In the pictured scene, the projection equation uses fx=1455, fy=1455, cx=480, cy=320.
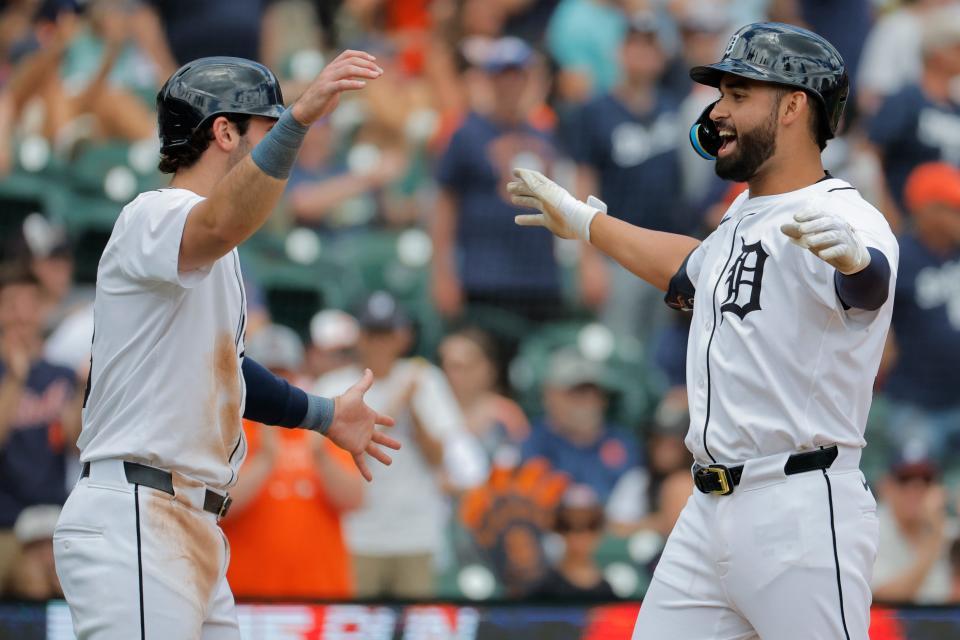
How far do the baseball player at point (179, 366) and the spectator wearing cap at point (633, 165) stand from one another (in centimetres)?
435

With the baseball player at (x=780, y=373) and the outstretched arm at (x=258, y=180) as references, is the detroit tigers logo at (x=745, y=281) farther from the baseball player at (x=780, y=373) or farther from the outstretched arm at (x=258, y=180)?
the outstretched arm at (x=258, y=180)

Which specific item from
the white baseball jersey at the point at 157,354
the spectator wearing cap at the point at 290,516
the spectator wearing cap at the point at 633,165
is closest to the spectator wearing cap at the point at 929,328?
the spectator wearing cap at the point at 633,165

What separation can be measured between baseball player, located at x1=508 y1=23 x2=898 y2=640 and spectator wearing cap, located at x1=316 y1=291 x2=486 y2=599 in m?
3.00

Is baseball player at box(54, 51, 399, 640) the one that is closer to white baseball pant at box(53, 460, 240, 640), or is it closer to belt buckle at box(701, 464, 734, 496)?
white baseball pant at box(53, 460, 240, 640)

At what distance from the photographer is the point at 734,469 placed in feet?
11.8

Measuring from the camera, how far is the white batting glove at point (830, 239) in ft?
10.6

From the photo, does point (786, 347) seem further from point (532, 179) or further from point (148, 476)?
point (148, 476)

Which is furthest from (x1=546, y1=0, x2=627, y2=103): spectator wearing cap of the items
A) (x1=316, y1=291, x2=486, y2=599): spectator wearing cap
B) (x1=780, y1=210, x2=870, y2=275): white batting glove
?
(x1=780, y1=210, x2=870, y2=275): white batting glove

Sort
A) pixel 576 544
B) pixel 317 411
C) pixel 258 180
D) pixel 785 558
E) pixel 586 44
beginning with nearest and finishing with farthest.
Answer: pixel 258 180 < pixel 785 558 < pixel 317 411 < pixel 576 544 < pixel 586 44

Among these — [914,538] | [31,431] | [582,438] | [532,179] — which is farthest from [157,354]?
[914,538]

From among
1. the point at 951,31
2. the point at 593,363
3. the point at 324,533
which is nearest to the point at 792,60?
the point at 324,533

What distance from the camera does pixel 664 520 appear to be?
22.7ft

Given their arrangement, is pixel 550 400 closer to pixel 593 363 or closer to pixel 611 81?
pixel 593 363

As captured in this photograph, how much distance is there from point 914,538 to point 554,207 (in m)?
3.44
